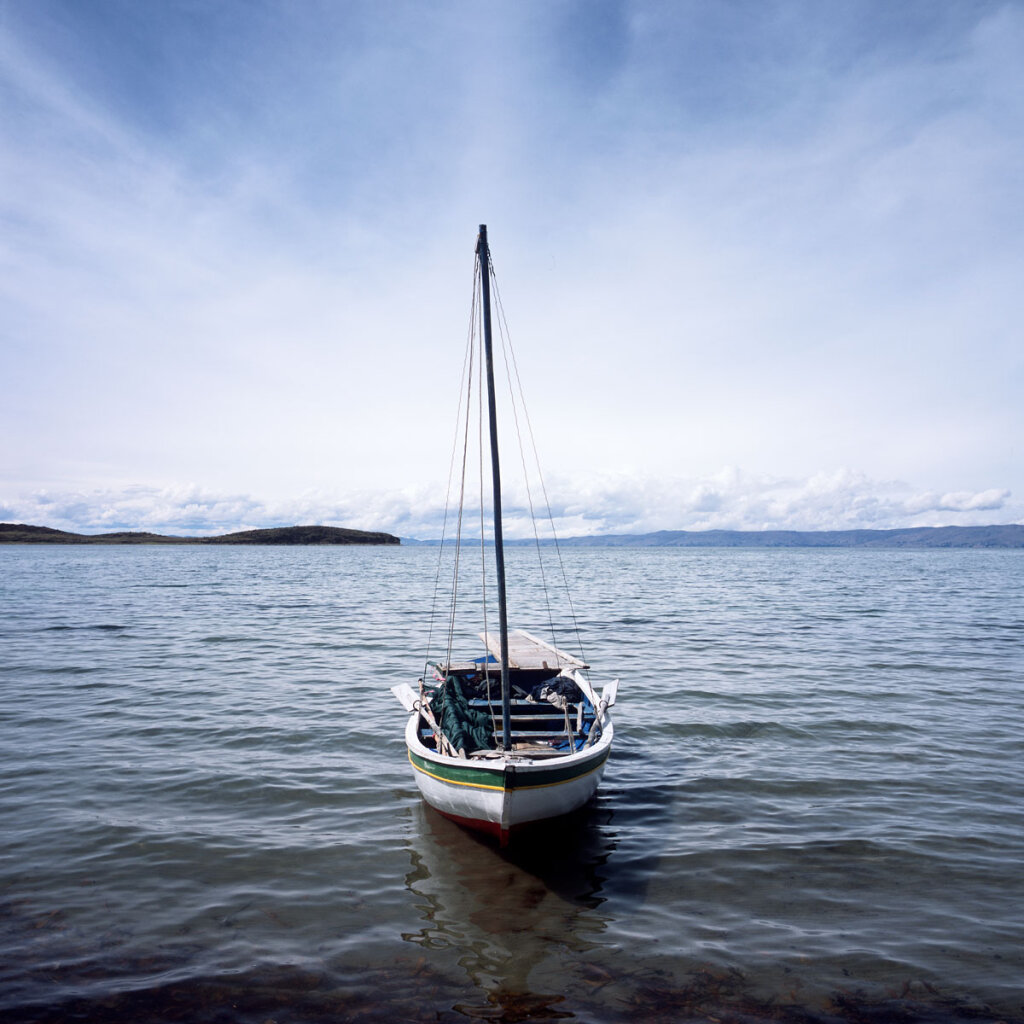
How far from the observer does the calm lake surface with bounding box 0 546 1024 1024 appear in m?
7.10

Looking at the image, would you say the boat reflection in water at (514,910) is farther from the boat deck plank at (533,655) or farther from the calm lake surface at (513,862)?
the boat deck plank at (533,655)

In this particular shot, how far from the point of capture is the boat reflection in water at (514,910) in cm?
718

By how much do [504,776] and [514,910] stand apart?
162cm

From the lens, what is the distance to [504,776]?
29.8ft

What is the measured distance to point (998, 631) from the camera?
3144cm

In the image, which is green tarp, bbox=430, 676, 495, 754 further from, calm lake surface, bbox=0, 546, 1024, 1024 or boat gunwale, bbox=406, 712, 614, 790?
calm lake surface, bbox=0, 546, 1024, 1024

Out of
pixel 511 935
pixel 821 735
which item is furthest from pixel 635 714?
pixel 511 935

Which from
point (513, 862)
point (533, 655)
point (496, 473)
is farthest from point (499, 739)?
point (533, 655)

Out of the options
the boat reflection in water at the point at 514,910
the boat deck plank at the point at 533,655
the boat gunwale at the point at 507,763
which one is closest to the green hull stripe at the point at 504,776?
the boat gunwale at the point at 507,763

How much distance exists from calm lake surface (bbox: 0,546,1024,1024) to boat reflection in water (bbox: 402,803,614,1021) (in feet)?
0.12

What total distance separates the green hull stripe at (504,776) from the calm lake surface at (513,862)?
4.19 feet

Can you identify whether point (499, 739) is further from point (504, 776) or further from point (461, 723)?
point (504, 776)

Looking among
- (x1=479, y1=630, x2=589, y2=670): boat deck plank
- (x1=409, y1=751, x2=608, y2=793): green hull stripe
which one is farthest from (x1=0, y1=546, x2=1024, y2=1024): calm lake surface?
(x1=479, y1=630, x2=589, y2=670): boat deck plank

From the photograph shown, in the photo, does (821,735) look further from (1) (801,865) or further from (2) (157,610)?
(2) (157,610)
